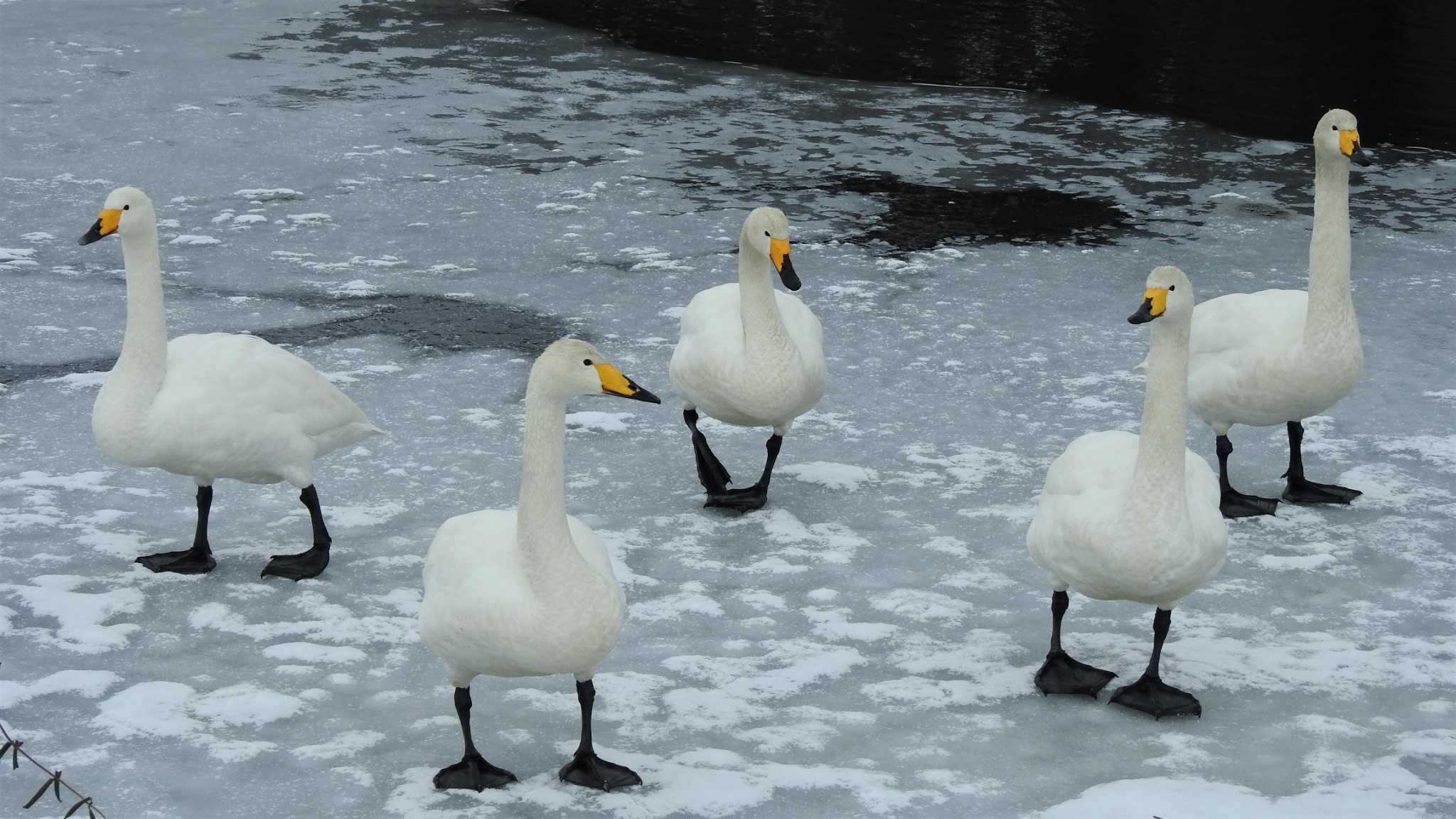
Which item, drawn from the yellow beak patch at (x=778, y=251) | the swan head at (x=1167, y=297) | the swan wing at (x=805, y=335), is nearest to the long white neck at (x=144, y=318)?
the yellow beak patch at (x=778, y=251)

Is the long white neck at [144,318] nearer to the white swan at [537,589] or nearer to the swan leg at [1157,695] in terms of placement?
the white swan at [537,589]

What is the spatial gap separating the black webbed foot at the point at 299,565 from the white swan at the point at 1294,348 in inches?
137

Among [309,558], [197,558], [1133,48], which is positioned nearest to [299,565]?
[309,558]

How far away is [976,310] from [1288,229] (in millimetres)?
2816

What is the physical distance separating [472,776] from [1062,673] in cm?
192

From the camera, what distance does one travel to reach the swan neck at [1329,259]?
6.42 m

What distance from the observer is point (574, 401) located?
800 cm

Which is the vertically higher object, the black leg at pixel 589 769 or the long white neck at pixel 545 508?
the long white neck at pixel 545 508

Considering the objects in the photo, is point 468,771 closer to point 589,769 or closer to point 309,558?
point 589,769

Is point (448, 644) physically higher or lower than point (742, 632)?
higher

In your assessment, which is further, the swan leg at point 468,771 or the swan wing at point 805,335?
the swan wing at point 805,335

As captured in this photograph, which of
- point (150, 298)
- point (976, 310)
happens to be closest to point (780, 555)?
point (150, 298)

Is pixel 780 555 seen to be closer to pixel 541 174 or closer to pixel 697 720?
pixel 697 720

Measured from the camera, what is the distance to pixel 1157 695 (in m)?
5.12
